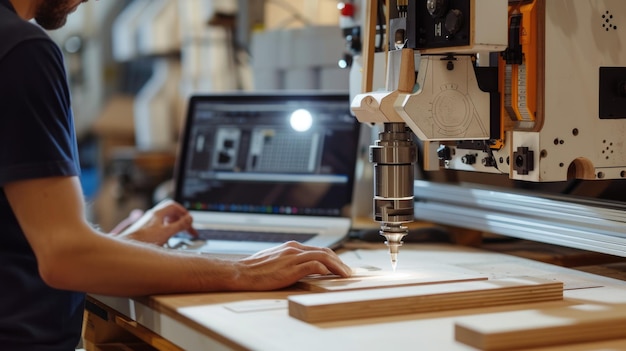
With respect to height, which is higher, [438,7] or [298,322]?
[438,7]

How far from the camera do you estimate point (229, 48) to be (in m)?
4.04

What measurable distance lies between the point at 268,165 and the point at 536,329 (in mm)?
1235

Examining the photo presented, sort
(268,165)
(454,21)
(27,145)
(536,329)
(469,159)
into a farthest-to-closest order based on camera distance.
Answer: (268,165), (469,159), (454,21), (27,145), (536,329)

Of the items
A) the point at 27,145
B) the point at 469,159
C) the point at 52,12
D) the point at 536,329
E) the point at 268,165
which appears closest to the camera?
the point at 536,329

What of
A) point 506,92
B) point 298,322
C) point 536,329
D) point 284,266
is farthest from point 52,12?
point 536,329

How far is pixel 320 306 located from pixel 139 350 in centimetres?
69

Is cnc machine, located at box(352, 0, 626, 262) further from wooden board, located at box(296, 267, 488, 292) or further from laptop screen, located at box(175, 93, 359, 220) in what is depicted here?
laptop screen, located at box(175, 93, 359, 220)

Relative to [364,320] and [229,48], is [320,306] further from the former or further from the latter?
[229,48]

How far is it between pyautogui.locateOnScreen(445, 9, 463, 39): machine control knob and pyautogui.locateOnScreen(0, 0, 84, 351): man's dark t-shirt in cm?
63

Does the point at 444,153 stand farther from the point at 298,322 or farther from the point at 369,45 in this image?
the point at 298,322

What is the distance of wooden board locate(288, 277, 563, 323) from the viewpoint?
4.51 ft

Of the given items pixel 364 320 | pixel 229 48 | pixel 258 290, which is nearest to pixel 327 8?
pixel 229 48

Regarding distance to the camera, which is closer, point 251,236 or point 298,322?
point 298,322

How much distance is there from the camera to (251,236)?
7.13 ft
